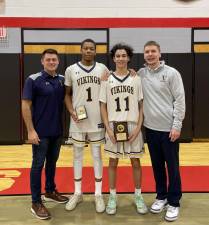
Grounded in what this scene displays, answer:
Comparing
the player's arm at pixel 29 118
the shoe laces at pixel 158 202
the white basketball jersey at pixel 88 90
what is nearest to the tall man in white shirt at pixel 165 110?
the shoe laces at pixel 158 202

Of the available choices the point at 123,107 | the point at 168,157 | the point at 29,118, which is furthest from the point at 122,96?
the point at 29,118

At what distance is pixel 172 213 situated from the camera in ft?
11.8

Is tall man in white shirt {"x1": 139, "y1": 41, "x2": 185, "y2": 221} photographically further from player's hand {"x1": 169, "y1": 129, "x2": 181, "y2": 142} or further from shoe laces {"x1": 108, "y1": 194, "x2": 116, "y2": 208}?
shoe laces {"x1": 108, "y1": 194, "x2": 116, "y2": 208}

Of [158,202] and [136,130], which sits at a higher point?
[136,130]

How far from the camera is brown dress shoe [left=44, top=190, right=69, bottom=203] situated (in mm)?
4027

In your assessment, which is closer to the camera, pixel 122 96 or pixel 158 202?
pixel 122 96

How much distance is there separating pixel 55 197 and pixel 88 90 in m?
1.17

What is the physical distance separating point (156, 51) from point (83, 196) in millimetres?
1709

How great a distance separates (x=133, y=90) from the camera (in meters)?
3.61

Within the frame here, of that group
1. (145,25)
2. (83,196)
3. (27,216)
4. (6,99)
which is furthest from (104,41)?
(27,216)

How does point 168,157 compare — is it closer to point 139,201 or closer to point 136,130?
point 136,130

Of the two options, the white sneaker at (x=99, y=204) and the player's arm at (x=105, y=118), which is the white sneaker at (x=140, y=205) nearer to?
the white sneaker at (x=99, y=204)

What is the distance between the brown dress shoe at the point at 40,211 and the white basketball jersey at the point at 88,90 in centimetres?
81

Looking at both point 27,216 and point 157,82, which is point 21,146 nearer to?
point 27,216
